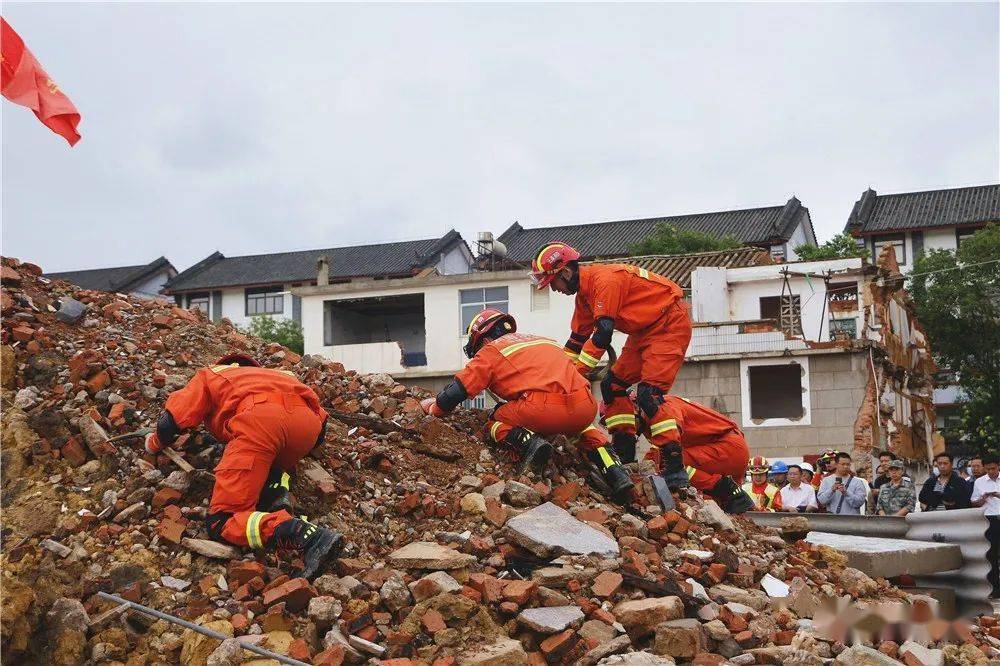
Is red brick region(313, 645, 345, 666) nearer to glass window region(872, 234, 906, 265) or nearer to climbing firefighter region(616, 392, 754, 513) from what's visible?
climbing firefighter region(616, 392, 754, 513)

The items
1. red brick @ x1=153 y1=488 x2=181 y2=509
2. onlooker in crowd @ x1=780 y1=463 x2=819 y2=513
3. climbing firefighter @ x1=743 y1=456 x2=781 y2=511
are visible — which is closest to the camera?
red brick @ x1=153 y1=488 x2=181 y2=509

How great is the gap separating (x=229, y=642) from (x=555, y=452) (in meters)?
3.37

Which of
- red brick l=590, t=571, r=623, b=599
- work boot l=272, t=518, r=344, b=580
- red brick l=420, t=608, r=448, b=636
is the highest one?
work boot l=272, t=518, r=344, b=580

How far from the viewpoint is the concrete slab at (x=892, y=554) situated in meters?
8.39

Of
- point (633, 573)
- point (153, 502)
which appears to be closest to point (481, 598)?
point (633, 573)

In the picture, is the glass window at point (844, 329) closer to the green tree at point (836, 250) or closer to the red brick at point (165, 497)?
the green tree at point (836, 250)

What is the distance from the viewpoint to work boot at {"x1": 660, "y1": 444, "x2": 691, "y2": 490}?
8633 mm

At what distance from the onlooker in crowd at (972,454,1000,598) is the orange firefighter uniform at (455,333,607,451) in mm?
4028

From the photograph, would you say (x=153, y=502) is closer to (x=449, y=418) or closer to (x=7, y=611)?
(x=7, y=611)

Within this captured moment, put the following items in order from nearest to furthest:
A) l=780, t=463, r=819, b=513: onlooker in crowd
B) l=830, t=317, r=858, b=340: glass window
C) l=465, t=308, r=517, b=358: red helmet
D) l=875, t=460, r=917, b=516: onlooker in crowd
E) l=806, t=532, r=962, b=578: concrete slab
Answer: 1. l=806, t=532, r=962, b=578: concrete slab
2. l=465, t=308, r=517, b=358: red helmet
3. l=875, t=460, r=917, b=516: onlooker in crowd
4. l=780, t=463, r=819, b=513: onlooker in crowd
5. l=830, t=317, r=858, b=340: glass window

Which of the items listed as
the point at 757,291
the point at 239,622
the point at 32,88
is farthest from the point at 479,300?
the point at 239,622

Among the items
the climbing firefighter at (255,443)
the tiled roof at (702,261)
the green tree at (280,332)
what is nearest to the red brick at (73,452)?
the climbing firefighter at (255,443)

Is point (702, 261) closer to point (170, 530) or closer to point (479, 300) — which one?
point (479, 300)

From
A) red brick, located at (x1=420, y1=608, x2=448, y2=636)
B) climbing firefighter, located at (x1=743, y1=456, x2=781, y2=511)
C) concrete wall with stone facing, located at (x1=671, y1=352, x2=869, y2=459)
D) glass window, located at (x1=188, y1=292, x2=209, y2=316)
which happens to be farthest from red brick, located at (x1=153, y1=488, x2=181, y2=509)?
glass window, located at (x1=188, y1=292, x2=209, y2=316)
